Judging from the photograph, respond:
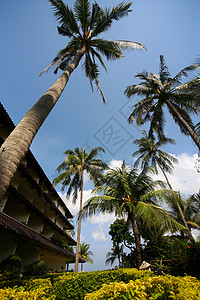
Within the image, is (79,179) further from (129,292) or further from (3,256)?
(129,292)

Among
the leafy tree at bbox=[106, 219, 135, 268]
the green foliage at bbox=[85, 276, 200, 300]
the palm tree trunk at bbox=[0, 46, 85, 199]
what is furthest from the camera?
the leafy tree at bbox=[106, 219, 135, 268]

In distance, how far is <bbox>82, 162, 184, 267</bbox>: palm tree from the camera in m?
8.95

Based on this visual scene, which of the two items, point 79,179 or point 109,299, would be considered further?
point 79,179

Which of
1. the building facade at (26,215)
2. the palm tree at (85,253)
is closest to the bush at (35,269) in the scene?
the building facade at (26,215)

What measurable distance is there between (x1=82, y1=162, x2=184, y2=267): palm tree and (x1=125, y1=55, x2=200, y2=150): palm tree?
4.51 metres

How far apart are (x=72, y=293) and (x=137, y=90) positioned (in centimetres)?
1284

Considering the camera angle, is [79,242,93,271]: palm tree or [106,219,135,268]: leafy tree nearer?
[106,219,135,268]: leafy tree

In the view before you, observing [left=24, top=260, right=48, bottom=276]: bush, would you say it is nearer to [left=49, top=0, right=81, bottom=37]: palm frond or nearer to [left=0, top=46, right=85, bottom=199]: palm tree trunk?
[left=0, top=46, right=85, bottom=199]: palm tree trunk

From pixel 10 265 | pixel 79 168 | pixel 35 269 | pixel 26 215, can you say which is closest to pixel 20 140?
pixel 10 265

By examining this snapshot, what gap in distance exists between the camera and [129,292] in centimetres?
166

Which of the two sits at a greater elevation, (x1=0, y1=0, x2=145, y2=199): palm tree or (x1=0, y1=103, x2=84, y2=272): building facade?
(x1=0, y1=0, x2=145, y2=199): palm tree

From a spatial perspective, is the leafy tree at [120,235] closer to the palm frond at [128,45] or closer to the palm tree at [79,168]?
the palm tree at [79,168]

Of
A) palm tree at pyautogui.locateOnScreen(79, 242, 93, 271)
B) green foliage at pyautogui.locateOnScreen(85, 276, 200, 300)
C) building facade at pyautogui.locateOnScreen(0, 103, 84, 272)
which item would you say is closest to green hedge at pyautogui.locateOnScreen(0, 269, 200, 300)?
green foliage at pyautogui.locateOnScreen(85, 276, 200, 300)

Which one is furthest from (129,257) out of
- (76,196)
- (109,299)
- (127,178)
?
(109,299)
